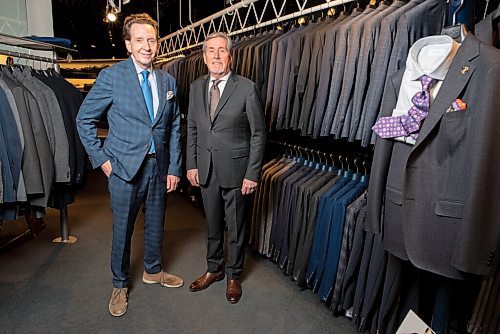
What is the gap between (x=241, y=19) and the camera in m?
3.86

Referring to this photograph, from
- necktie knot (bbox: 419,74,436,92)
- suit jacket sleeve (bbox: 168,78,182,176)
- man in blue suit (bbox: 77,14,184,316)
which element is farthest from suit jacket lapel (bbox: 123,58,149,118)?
necktie knot (bbox: 419,74,436,92)

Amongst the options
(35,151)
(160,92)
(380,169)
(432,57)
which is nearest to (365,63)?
(432,57)

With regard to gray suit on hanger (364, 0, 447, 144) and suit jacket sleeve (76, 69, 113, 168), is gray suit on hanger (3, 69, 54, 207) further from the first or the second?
gray suit on hanger (364, 0, 447, 144)

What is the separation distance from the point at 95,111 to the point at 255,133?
0.95m

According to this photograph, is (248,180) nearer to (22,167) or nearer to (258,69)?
(258,69)

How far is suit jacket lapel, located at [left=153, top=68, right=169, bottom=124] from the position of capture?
82.4 inches

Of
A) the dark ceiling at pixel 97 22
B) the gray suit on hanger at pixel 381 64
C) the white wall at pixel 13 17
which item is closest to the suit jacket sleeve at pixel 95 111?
the gray suit on hanger at pixel 381 64

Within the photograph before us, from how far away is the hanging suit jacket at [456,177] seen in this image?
1142 mm

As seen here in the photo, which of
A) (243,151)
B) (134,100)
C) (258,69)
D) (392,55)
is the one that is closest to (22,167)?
(134,100)

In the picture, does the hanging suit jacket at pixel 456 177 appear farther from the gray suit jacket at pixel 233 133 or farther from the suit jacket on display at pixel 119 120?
the suit jacket on display at pixel 119 120

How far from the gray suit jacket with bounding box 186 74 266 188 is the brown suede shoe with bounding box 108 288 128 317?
0.87 meters

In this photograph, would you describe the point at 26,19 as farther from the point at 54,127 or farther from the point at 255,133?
the point at 255,133

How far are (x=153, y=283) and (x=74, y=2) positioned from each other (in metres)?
6.53

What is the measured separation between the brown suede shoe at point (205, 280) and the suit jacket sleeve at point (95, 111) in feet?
3.43
